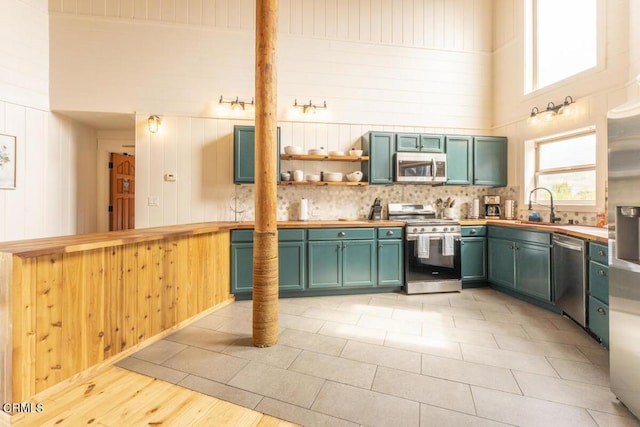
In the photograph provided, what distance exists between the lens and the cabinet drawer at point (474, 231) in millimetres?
4023

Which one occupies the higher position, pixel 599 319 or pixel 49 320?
pixel 49 320

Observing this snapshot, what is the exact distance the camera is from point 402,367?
208 cm

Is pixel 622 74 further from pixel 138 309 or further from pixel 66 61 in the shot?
pixel 66 61

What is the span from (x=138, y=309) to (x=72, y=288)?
0.57 metres

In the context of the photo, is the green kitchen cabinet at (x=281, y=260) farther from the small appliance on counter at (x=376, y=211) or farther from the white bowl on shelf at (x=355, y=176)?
the small appliance on counter at (x=376, y=211)

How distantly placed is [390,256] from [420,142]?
177cm

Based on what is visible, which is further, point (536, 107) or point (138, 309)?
point (536, 107)

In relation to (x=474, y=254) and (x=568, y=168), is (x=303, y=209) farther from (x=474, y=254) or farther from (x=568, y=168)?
(x=568, y=168)

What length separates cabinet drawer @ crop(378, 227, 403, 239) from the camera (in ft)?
12.4

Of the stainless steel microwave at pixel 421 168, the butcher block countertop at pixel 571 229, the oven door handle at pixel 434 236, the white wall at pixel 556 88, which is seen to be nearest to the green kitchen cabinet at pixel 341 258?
the oven door handle at pixel 434 236

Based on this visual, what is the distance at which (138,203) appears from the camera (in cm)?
405

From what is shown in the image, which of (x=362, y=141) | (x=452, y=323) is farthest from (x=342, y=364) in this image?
(x=362, y=141)

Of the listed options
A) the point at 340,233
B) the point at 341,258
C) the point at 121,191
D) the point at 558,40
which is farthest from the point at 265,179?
the point at 558,40

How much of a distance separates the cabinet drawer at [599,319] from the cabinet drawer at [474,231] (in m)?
1.62
